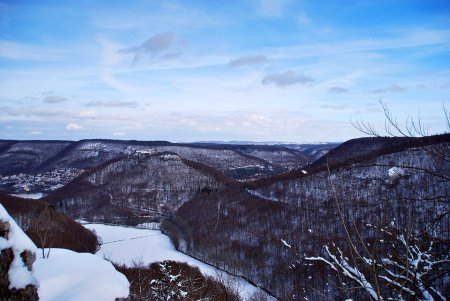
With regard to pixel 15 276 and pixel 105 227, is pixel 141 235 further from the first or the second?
pixel 15 276

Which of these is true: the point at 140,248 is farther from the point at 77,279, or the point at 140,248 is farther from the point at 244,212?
the point at 77,279

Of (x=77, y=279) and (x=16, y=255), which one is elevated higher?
(x=16, y=255)

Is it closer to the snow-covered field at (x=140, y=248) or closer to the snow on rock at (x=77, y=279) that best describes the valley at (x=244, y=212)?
the snow-covered field at (x=140, y=248)

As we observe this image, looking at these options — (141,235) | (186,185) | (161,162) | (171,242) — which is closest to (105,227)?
(141,235)

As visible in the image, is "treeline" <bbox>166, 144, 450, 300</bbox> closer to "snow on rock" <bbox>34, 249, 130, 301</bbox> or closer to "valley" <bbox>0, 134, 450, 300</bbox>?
"valley" <bbox>0, 134, 450, 300</bbox>

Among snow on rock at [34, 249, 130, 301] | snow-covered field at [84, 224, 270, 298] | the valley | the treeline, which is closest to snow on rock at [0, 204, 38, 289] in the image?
snow on rock at [34, 249, 130, 301]

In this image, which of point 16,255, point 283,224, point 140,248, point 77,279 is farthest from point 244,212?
point 16,255
